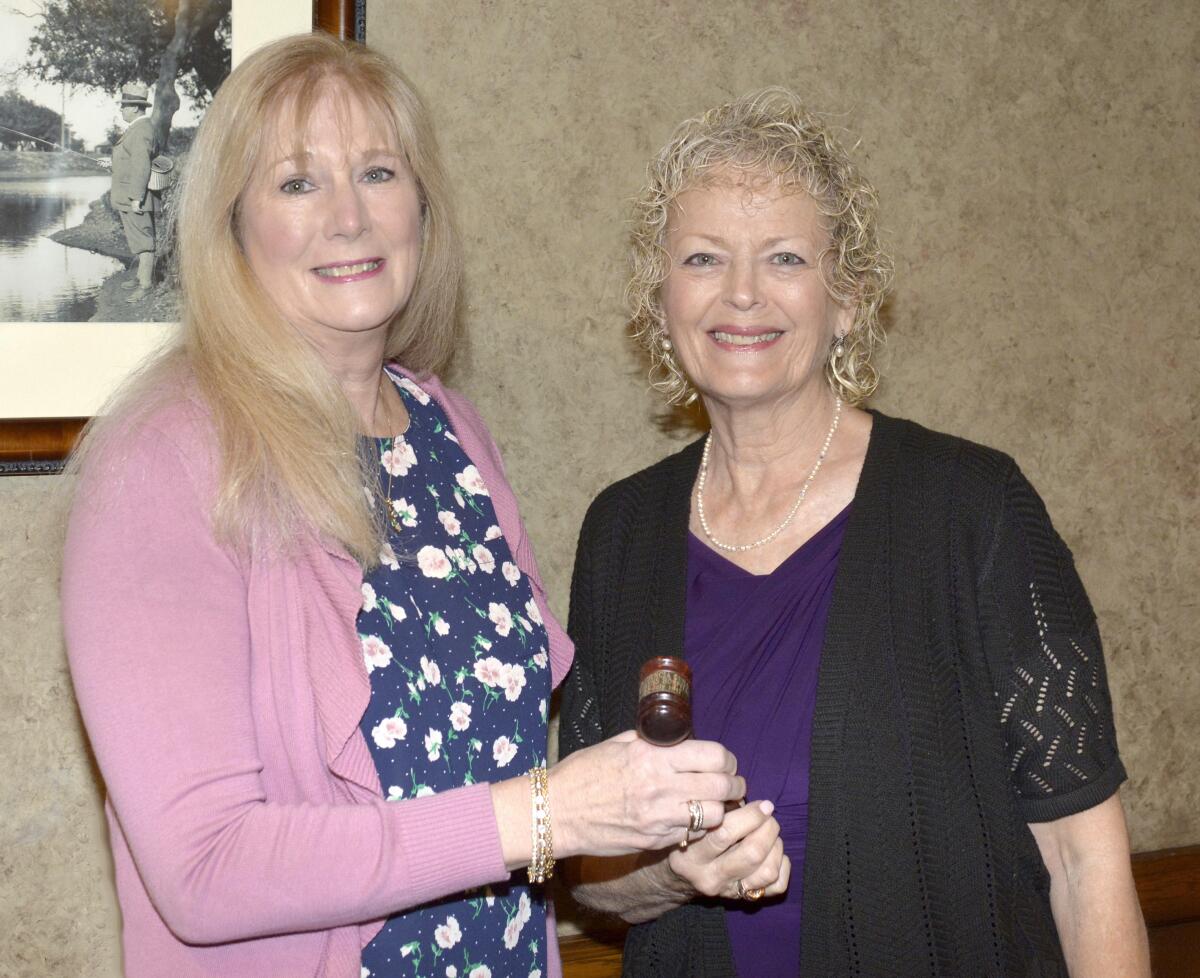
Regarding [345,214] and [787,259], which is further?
[787,259]

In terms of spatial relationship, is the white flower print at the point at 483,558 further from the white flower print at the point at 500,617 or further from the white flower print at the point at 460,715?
the white flower print at the point at 460,715

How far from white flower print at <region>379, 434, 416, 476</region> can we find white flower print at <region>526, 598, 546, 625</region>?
270 millimetres

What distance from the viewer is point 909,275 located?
265 cm

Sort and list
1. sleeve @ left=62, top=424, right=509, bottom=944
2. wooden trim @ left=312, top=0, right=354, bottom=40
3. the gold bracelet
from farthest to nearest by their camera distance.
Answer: wooden trim @ left=312, top=0, right=354, bottom=40
the gold bracelet
sleeve @ left=62, top=424, right=509, bottom=944

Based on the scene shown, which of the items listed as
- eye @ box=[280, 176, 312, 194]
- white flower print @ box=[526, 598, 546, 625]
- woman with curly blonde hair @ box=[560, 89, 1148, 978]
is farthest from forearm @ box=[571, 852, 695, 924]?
eye @ box=[280, 176, 312, 194]

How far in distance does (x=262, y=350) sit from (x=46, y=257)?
25.6 inches

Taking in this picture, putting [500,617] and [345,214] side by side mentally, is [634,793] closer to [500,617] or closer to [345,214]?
[500,617]

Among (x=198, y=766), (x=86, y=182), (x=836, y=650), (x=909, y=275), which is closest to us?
(x=198, y=766)

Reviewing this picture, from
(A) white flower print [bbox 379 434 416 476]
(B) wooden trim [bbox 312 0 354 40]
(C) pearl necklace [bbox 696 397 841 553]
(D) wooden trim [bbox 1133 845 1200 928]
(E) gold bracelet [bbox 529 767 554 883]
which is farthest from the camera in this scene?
(D) wooden trim [bbox 1133 845 1200 928]

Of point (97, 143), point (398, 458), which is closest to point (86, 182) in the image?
point (97, 143)

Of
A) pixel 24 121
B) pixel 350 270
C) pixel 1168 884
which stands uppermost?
pixel 24 121

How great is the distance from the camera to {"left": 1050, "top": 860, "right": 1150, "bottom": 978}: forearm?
5.47ft

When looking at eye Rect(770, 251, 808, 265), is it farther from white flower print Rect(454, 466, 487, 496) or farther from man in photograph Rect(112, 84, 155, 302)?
man in photograph Rect(112, 84, 155, 302)

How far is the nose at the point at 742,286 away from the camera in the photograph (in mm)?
1816
